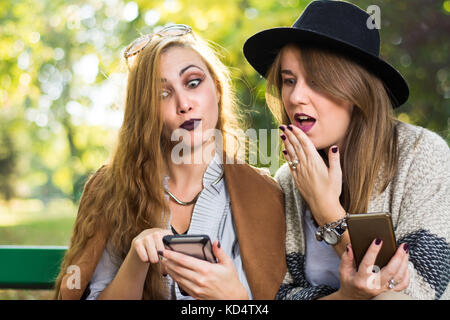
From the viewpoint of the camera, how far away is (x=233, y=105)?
8.78 feet

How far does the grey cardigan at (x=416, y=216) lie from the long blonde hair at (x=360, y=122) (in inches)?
2.1

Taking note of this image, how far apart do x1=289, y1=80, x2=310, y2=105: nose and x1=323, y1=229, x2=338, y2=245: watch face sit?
1.88ft

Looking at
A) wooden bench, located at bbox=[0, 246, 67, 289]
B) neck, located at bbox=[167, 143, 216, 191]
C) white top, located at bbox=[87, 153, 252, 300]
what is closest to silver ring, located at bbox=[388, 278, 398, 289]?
white top, located at bbox=[87, 153, 252, 300]

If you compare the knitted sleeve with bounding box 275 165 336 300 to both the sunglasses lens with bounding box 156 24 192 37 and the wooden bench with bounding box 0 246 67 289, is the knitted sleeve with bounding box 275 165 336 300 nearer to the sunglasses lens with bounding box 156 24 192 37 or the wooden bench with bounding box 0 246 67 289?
the sunglasses lens with bounding box 156 24 192 37

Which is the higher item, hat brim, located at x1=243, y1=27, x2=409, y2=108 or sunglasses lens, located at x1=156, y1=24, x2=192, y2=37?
sunglasses lens, located at x1=156, y1=24, x2=192, y2=37

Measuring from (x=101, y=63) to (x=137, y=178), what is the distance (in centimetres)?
622

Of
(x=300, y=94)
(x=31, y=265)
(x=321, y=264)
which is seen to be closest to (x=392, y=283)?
(x=321, y=264)

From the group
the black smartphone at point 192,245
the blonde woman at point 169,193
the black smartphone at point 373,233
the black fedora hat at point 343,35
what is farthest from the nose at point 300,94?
the black smartphone at point 192,245

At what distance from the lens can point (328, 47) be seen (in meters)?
2.14

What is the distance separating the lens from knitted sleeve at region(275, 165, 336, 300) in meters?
2.15

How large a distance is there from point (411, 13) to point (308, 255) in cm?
323
